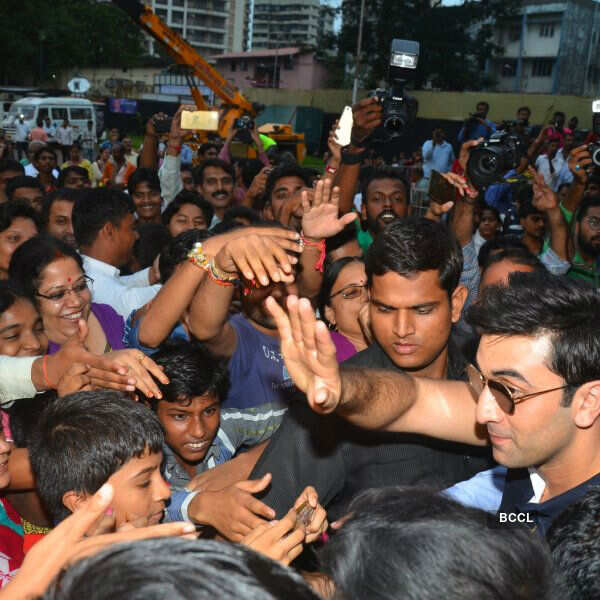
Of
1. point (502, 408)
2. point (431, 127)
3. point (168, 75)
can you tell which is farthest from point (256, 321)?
point (168, 75)

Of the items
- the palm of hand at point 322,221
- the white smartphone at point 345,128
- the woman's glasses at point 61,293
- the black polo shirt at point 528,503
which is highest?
the white smartphone at point 345,128

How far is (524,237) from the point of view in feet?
21.1

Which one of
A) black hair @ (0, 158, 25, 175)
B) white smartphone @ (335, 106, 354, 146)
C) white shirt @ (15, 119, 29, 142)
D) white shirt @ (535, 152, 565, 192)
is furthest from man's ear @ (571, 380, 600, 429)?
white shirt @ (15, 119, 29, 142)

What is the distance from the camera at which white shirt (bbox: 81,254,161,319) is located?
3.98 meters

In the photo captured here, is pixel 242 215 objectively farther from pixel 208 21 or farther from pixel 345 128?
pixel 208 21

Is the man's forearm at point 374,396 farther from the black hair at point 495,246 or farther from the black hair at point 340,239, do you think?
the black hair at point 495,246

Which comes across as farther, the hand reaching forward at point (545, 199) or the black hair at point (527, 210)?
the black hair at point (527, 210)

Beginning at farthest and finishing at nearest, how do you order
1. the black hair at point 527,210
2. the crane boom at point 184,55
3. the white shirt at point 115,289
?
the crane boom at point 184,55, the black hair at point 527,210, the white shirt at point 115,289

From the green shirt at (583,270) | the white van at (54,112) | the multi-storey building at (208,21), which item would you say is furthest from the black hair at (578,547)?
the multi-storey building at (208,21)

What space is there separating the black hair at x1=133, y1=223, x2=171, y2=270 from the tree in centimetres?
3155

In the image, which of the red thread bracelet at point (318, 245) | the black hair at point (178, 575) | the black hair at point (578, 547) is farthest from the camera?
the red thread bracelet at point (318, 245)

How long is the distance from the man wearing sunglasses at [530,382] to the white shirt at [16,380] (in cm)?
125

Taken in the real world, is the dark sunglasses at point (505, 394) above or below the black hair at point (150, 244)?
above

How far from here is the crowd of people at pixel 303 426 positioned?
47.4 inches
